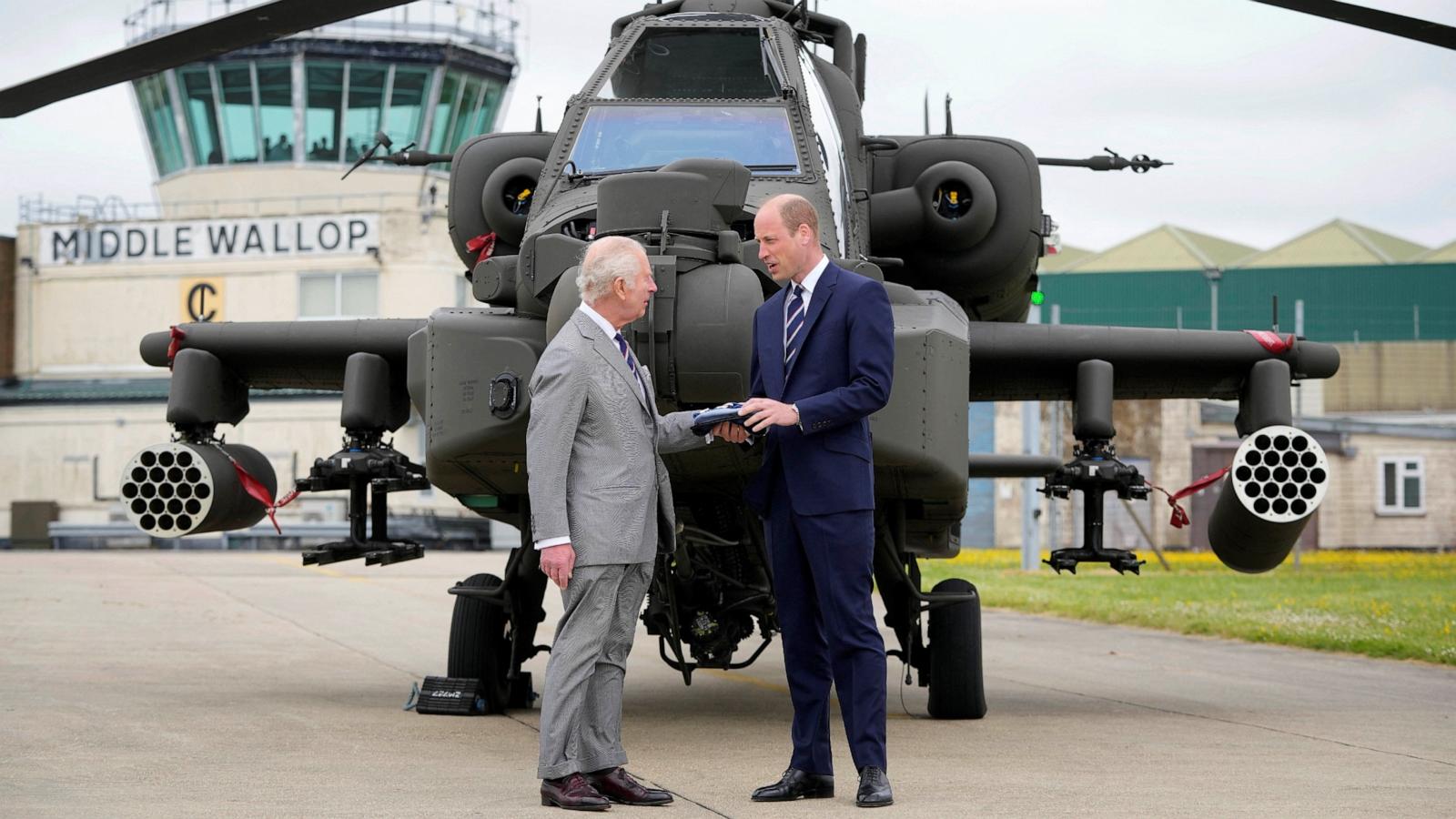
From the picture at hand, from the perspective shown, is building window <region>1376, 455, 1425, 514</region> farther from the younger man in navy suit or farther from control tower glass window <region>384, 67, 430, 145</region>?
the younger man in navy suit

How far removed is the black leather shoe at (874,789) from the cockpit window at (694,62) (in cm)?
447

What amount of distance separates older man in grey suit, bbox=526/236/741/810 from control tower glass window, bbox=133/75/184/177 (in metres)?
37.6

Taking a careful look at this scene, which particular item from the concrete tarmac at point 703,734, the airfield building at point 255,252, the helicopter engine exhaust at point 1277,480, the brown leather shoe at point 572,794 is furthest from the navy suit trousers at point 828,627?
the airfield building at point 255,252

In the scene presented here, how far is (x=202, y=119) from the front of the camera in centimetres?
4162

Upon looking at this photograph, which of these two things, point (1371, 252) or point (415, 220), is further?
point (1371, 252)

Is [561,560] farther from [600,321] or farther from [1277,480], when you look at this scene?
[1277,480]

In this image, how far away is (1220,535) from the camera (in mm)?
9461

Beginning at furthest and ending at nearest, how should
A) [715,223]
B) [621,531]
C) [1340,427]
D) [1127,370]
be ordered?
1. [1340,427]
2. [1127,370]
3. [715,223]
4. [621,531]

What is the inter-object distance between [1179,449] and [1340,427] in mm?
4679

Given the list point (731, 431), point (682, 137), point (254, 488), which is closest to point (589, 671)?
point (731, 431)

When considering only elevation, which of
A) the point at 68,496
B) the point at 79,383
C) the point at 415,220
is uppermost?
the point at 415,220

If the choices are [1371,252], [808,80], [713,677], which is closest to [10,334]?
[713,677]

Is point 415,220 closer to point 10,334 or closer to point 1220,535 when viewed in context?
point 10,334

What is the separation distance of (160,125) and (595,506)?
38679 mm
